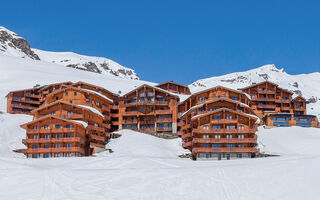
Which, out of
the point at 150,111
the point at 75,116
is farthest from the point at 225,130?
the point at 75,116

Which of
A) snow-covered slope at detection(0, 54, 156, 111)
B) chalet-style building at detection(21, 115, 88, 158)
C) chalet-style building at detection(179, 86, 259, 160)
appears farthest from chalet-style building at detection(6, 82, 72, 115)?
chalet-style building at detection(179, 86, 259, 160)

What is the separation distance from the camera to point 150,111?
82750 millimetres

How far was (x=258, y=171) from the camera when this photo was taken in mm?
39656

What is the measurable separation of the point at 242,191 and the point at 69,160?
82.0 feet

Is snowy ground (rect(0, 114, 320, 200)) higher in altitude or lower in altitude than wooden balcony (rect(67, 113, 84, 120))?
lower

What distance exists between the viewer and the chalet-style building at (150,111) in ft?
268

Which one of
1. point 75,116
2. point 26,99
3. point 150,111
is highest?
point 26,99

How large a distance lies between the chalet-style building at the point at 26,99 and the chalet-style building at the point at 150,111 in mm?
19524

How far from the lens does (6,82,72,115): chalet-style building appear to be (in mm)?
92062

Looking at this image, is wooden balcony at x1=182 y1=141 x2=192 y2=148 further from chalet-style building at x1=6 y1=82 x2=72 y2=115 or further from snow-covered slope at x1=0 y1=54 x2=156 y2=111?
chalet-style building at x1=6 y1=82 x2=72 y2=115

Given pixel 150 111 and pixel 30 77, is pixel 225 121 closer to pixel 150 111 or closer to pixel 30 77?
pixel 150 111

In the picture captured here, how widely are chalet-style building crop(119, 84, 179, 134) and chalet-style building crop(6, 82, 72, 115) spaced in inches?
769

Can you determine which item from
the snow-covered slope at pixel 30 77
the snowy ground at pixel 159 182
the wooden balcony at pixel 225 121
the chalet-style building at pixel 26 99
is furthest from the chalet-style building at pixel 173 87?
the snowy ground at pixel 159 182

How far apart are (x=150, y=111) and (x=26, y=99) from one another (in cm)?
3090
